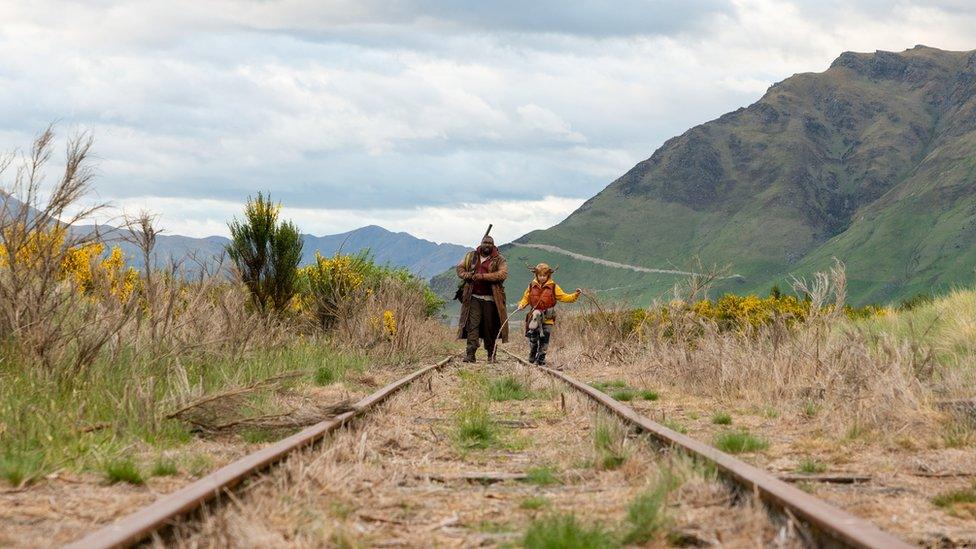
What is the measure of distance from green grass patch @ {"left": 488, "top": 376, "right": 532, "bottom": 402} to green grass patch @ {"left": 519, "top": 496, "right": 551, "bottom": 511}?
6.29 m

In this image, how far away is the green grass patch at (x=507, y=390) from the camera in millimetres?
11195

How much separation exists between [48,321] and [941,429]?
6529 millimetres

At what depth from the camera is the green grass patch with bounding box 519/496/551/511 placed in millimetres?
4664

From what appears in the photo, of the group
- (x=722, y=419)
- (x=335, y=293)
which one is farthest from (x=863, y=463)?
(x=335, y=293)

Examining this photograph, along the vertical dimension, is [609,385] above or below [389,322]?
below

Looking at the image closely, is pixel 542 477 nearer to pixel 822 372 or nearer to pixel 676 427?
pixel 676 427

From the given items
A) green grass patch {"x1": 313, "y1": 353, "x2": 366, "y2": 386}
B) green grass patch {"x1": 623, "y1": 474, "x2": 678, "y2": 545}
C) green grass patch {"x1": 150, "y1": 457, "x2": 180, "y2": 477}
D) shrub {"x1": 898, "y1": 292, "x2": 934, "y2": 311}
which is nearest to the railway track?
green grass patch {"x1": 623, "y1": 474, "x2": 678, "y2": 545}

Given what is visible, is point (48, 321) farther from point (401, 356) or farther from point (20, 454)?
point (401, 356)

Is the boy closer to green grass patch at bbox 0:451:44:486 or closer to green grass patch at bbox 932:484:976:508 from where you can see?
green grass patch at bbox 0:451:44:486

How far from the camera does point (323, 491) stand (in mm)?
4895

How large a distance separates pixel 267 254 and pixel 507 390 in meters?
7.35

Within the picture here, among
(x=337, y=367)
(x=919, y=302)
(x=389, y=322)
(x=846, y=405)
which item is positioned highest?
(x=919, y=302)

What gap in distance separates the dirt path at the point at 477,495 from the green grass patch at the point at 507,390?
3.18 meters

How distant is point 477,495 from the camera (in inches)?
198
